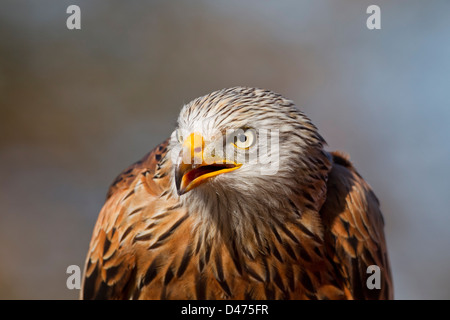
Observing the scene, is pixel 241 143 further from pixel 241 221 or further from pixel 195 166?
pixel 241 221

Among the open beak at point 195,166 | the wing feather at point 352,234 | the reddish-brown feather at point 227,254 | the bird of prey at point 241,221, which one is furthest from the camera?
the wing feather at point 352,234

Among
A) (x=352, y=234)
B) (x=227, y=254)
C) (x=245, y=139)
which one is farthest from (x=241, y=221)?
(x=352, y=234)

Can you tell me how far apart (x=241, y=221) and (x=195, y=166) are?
0.38m

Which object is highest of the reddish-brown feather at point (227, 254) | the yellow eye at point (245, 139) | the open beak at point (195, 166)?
the yellow eye at point (245, 139)

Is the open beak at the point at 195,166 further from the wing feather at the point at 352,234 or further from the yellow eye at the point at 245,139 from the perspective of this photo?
the wing feather at the point at 352,234

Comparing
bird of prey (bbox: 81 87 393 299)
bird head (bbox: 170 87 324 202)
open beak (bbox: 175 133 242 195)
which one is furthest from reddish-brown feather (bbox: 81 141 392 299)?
open beak (bbox: 175 133 242 195)

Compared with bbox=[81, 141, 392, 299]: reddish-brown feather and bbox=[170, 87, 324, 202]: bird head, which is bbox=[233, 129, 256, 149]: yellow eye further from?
bbox=[81, 141, 392, 299]: reddish-brown feather

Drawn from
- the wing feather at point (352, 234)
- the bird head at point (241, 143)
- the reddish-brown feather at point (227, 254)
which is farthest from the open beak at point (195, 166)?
the wing feather at point (352, 234)

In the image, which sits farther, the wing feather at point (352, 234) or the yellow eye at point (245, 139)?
the wing feather at point (352, 234)

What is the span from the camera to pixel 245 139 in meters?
1.67

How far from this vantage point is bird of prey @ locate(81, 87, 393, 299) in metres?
1.70

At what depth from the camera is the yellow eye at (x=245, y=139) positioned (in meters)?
1.64

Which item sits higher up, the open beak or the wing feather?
the open beak
